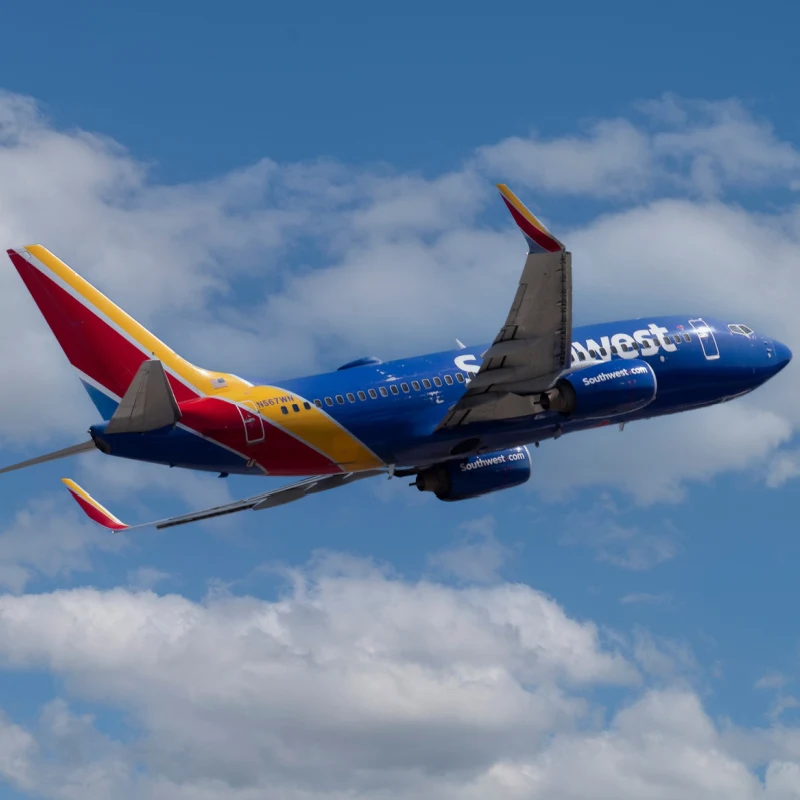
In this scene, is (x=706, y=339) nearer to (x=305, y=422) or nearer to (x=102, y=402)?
(x=305, y=422)

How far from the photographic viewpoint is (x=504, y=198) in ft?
149

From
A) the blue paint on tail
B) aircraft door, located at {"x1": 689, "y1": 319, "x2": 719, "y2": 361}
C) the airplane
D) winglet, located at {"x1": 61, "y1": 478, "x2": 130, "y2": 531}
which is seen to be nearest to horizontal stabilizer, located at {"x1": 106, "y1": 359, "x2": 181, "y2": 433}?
the airplane

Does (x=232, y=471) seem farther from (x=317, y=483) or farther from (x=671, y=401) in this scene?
(x=671, y=401)

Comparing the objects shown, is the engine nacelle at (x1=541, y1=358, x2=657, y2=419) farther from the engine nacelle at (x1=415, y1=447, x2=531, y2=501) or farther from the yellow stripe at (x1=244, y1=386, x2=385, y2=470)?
the yellow stripe at (x1=244, y1=386, x2=385, y2=470)

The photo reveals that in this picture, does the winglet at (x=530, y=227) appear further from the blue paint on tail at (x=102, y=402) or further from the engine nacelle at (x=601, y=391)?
the blue paint on tail at (x=102, y=402)

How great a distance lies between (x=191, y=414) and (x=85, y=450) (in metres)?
3.98

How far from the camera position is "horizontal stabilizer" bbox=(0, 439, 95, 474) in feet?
157

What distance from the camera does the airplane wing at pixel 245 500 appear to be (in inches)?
2315

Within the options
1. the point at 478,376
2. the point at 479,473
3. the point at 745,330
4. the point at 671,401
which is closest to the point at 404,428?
the point at 478,376

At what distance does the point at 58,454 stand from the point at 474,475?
18.6 metres

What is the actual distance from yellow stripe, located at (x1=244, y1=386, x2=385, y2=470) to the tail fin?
1.75 meters


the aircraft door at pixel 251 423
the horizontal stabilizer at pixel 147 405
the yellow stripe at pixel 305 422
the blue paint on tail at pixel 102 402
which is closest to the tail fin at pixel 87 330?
the blue paint on tail at pixel 102 402

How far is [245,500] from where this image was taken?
200 feet

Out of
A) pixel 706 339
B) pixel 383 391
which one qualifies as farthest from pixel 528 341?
pixel 706 339
